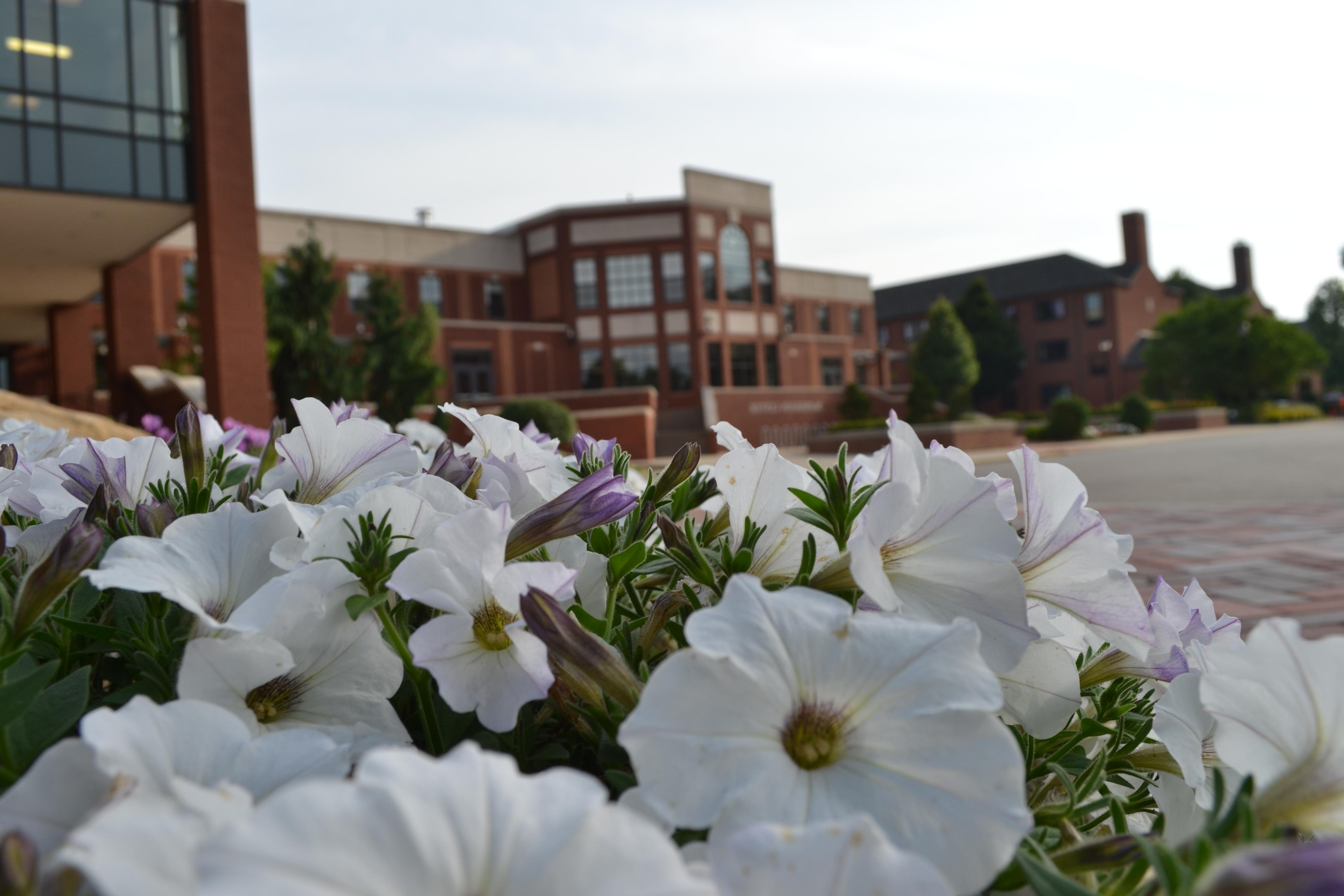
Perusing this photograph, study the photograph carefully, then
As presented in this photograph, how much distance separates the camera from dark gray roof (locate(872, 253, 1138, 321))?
50750mm

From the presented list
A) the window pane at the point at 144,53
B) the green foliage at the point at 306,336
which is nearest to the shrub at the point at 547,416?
the green foliage at the point at 306,336

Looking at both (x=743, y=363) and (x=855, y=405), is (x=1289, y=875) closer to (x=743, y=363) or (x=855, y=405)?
(x=855, y=405)

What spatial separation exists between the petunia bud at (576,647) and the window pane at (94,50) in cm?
1582

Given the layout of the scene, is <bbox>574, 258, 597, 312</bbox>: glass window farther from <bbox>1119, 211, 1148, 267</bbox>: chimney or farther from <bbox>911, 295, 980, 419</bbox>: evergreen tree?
<bbox>1119, 211, 1148, 267</bbox>: chimney

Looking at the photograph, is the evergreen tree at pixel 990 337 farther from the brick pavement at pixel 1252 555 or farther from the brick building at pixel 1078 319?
the brick pavement at pixel 1252 555

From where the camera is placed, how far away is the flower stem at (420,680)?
0.67 m

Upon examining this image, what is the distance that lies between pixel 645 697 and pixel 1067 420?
28.8 m

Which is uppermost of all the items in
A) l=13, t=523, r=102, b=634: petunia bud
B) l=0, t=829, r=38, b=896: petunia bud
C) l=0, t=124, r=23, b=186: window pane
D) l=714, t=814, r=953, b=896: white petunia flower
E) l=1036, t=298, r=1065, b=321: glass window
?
l=1036, t=298, r=1065, b=321: glass window

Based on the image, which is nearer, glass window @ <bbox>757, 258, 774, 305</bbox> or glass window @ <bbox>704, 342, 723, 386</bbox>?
glass window @ <bbox>704, 342, 723, 386</bbox>

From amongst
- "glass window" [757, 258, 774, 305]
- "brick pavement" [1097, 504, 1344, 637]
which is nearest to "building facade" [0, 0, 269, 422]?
"brick pavement" [1097, 504, 1344, 637]

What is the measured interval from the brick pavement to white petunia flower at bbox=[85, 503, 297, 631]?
143 inches

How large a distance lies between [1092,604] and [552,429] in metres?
15.0

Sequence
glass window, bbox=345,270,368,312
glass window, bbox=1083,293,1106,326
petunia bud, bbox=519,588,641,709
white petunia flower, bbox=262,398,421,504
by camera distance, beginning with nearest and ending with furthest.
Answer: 1. petunia bud, bbox=519,588,641,709
2. white petunia flower, bbox=262,398,421,504
3. glass window, bbox=345,270,368,312
4. glass window, bbox=1083,293,1106,326

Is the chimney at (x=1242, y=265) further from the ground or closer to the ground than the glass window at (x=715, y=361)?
further from the ground
